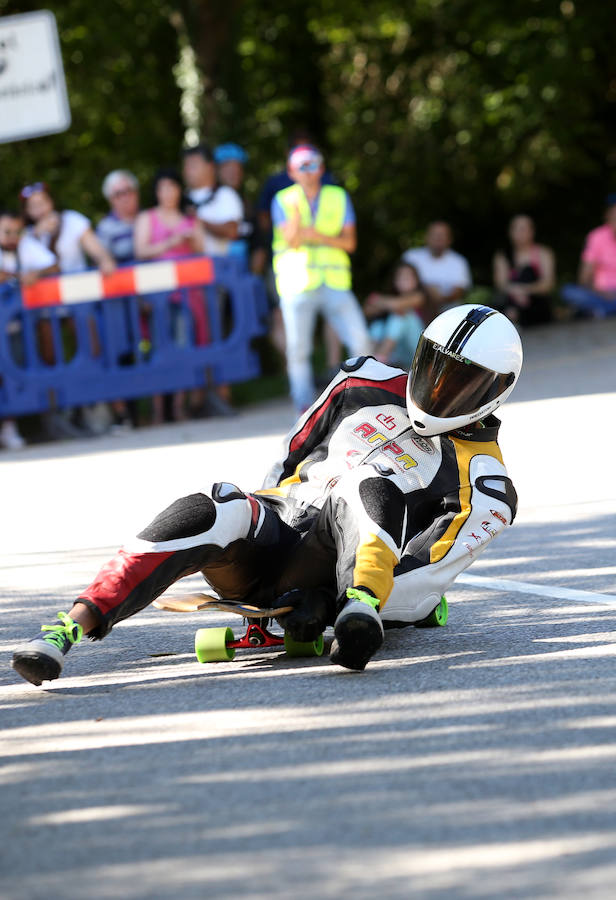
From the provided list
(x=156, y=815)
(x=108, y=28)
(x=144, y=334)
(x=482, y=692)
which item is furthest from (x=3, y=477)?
(x=108, y=28)

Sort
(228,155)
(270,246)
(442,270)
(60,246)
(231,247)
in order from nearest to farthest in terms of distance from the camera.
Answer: (60,246)
(231,247)
(228,155)
(270,246)
(442,270)

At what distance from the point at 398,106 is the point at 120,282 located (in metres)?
13.9

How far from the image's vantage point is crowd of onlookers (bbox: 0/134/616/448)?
1184 centimetres

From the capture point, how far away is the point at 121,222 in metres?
12.7

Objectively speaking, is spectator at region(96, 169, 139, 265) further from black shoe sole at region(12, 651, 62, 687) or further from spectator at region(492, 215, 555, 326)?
black shoe sole at region(12, 651, 62, 687)

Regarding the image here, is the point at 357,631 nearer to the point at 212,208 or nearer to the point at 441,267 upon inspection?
the point at 212,208

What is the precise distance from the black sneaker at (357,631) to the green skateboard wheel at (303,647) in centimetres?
37

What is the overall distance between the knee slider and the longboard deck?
238mm

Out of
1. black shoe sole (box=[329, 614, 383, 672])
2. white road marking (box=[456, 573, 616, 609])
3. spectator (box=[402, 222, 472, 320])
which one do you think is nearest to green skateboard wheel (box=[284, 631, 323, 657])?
black shoe sole (box=[329, 614, 383, 672])

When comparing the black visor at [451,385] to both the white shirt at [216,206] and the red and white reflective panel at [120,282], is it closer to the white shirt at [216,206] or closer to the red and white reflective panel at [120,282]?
the red and white reflective panel at [120,282]

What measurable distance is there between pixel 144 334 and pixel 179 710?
850 centimetres

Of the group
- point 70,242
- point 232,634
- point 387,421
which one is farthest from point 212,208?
point 232,634

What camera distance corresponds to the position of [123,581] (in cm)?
472

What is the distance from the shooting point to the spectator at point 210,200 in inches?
498
